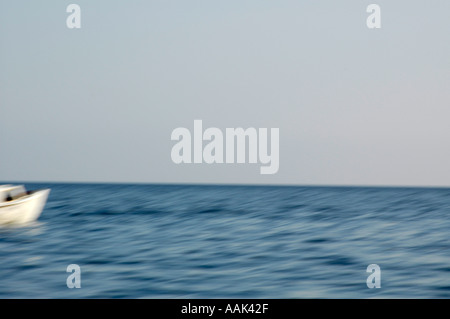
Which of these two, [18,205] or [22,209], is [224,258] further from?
[22,209]

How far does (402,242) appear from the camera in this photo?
20562mm

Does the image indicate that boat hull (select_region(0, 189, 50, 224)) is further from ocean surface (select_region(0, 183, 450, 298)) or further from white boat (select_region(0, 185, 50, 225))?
ocean surface (select_region(0, 183, 450, 298))

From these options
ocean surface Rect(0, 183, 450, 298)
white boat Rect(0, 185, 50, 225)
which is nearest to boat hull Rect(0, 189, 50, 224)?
white boat Rect(0, 185, 50, 225)

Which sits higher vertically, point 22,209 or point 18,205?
point 18,205

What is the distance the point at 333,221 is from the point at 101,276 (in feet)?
54.8

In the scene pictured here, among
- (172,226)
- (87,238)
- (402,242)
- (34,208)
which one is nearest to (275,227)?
(172,226)

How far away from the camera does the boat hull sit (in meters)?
21.5

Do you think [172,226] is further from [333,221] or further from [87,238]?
[333,221]

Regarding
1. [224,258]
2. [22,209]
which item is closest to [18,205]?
[22,209]

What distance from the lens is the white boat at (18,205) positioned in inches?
850

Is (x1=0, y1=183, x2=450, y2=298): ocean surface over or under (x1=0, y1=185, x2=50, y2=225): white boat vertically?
under

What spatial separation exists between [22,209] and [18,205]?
0.35 meters

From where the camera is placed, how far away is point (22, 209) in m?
22.3
